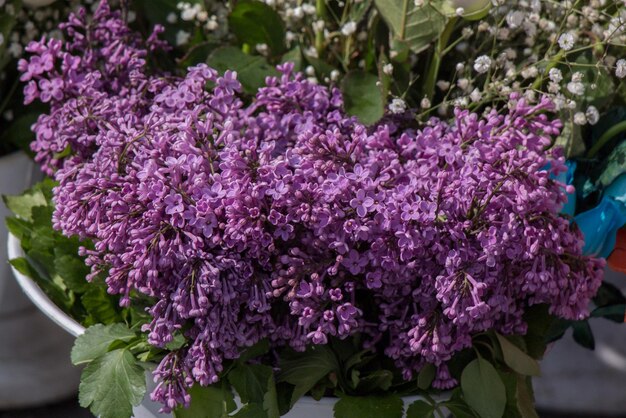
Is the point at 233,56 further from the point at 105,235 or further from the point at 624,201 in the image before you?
the point at 624,201

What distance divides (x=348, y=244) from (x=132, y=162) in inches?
7.8

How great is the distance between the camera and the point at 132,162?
2.49 feet

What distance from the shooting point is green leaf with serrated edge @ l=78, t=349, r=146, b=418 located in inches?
30.6

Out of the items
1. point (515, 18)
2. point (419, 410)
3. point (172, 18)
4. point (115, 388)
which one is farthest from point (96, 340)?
point (515, 18)

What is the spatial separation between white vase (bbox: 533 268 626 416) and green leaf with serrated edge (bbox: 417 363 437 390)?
0.59m

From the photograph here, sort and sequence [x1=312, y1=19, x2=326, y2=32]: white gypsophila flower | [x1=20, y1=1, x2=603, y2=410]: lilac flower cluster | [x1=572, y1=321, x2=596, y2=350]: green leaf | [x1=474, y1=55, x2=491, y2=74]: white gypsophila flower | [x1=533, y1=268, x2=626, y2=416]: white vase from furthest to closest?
[x1=533, y1=268, x2=626, y2=416]: white vase < [x1=572, y1=321, x2=596, y2=350]: green leaf < [x1=312, y1=19, x2=326, y2=32]: white gypsophila flower < [x1=474, y1=55, x2=491, y2=74]: white gypsophila flower < [x1=20, y1=1, x2=603, y2=410]: lilac flower cluster

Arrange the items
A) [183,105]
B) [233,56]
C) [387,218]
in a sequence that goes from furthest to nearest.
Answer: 1. [233,56]
2. [183,105]
3. [387,218]

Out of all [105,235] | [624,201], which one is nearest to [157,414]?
[105,235]

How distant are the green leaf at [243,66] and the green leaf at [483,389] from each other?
37 centimetres

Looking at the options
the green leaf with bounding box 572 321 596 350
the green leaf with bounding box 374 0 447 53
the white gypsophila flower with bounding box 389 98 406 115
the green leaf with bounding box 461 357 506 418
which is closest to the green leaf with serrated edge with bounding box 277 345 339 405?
the green leaf with bounding box 461 357 506 418

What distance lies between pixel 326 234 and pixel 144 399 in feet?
0.94

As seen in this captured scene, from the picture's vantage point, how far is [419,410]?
0.79 meters

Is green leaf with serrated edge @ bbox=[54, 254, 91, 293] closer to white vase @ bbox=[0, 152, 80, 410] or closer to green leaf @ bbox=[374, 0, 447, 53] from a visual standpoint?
white vase @ bbox=[0, 152, 80, 410]

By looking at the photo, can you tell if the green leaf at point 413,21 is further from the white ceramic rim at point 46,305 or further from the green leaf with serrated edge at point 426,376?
the white ceramic rim at point 46,305
